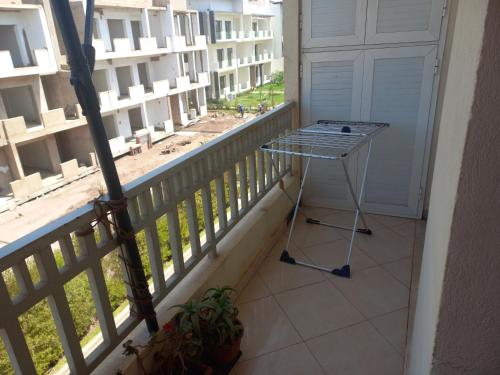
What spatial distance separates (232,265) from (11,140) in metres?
9.19

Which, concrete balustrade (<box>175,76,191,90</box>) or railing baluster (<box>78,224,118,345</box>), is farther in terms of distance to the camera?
concrete balustrade (<box>175,76,191,90</box>)

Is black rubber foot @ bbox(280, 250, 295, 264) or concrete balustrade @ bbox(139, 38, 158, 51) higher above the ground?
concrete balustrade @ bbox(139, 38, 158, 51)

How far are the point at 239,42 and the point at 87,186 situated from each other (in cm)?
1386

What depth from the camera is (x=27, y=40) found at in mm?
9367

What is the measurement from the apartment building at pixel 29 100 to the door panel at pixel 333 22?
27.0 feet

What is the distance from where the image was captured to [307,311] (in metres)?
2.18

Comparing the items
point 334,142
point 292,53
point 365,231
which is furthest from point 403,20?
point 365,231

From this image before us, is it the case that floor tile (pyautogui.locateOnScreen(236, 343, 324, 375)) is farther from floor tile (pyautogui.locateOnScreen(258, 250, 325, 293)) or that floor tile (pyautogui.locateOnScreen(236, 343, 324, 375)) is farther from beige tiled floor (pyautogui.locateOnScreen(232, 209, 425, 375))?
floor tile (pyautogui.locateOnScreen(258, 250, 325, 293))

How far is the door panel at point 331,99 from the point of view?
2.95 metres

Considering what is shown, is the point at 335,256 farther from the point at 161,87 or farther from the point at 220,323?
the point at 161,87

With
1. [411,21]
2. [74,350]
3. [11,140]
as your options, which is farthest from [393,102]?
[11,140]

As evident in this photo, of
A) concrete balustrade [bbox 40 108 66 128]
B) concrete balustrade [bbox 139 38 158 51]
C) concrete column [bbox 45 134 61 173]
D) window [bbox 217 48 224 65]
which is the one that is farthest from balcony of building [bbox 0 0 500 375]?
window [bbox 217 48 224 65]

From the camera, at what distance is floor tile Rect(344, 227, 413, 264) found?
2676 millimetres

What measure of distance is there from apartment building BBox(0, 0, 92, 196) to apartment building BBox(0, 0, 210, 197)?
0.08 ft
